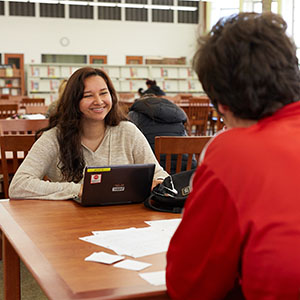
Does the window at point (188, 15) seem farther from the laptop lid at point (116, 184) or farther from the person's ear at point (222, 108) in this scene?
→ the person's ear at point (222, 108)

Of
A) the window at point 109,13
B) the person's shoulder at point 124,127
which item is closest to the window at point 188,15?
the window at point 109,13

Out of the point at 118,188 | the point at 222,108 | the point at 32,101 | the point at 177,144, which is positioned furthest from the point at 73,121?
the point at 32,101

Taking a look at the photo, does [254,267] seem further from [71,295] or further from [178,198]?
[178,198]

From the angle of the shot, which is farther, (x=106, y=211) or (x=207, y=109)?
(x=207, y=109)

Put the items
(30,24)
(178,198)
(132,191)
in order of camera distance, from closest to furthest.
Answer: (178,198), (132,191), (30,24)

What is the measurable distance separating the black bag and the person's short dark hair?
0.78m

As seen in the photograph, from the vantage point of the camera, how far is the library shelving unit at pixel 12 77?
16.3 meters

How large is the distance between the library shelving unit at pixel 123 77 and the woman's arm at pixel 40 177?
526 inches

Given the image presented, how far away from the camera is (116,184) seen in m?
1.74

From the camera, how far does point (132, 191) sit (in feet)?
5.81

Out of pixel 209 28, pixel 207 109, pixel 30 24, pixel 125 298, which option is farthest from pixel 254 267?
pixel 30 24

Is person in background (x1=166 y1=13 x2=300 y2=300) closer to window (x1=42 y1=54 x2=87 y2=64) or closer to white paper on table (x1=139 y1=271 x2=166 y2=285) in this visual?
white paper on table (x1=139 y1=271 x2=166 y2=285)

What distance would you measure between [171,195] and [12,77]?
15.7 metres

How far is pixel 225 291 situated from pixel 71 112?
4.86ft
